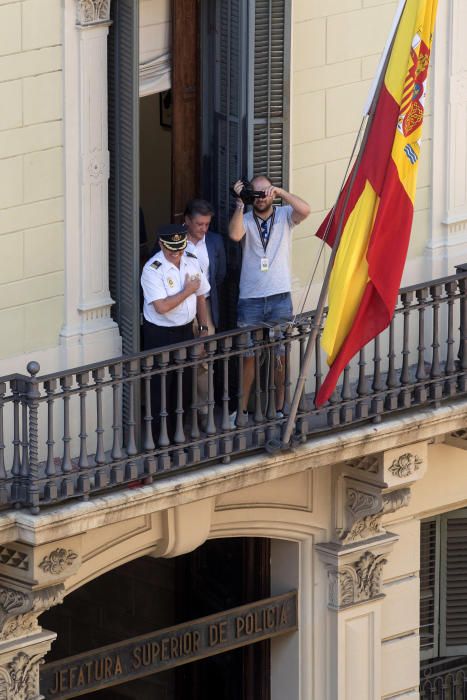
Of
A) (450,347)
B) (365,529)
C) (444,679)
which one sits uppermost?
(450,347)

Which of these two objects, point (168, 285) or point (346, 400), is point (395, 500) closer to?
point (346, 400)

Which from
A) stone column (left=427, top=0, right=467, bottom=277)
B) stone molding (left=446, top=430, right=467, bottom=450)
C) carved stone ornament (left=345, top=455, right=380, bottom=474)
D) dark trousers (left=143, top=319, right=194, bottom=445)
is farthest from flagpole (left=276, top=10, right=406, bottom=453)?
stone column (left=427, top=0, right=467, bottom=277)

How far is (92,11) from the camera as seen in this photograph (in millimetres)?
20297

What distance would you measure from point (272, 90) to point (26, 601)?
14.5 ft

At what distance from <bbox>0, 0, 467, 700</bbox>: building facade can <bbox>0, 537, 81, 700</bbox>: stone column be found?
21 millimetres

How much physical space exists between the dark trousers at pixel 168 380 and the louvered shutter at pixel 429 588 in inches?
156

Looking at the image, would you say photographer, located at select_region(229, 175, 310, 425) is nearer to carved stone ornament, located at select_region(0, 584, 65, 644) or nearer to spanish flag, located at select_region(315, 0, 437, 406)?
spanish flag, located at select_region(315, 0, 437, 406)

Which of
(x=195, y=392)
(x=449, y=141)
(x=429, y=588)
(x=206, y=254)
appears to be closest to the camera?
(x=195, y=392)

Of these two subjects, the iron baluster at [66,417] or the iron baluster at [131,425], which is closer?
the iron baluster at [66,417]

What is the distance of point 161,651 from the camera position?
2209 centimetres

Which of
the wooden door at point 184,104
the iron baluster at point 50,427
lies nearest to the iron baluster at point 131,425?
the iron baluster at point 50,427

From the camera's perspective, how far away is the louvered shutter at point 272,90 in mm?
21234

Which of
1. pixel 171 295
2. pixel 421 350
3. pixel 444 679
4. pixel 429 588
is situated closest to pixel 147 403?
pixel 171 295

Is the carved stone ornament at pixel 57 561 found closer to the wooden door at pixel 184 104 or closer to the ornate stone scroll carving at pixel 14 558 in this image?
the ornate stone scroll carving at pixel 14 558
